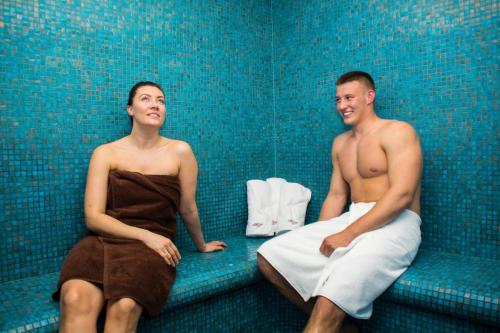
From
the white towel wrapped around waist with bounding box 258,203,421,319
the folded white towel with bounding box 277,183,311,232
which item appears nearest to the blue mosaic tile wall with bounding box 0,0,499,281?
the folded white towel with bounding box 277,183,311,232

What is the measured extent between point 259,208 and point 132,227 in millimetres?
1313

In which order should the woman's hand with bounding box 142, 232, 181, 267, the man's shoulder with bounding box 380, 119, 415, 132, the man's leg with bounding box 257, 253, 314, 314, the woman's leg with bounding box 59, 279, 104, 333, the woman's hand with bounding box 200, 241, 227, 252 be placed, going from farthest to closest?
the woman's hand with bounding box 200, 241, 227, 252, the man's shoulder with bounding box 380, 119, 415, 132, the man's leg with bounding box 257, 253, 314, 314, the woman's hand with bounding box 142, 232, 181, 267, the woman's leg with bounding box 59, 279, 104, 333

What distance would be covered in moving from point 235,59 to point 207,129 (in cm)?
69

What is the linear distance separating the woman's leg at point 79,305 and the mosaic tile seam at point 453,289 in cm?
148

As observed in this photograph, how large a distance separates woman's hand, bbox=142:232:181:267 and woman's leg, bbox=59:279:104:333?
0.36 metres

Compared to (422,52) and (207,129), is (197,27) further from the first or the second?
(422,52)

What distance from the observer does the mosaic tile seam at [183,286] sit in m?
1.82

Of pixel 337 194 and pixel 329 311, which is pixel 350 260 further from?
pixel 337 194

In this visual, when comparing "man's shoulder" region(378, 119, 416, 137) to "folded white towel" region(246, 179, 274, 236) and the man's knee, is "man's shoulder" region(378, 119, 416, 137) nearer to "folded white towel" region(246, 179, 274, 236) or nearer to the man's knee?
the man's knee

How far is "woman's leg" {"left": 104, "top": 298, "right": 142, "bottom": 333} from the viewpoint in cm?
179

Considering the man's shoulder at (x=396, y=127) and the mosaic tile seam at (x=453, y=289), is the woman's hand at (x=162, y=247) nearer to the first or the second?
the mosaic tile seam at (x=453, y=289)

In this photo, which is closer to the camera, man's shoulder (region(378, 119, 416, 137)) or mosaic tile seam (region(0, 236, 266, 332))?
mosaic tile seam (region(0, 236, 266, 332))

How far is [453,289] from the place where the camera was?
6.59 feet

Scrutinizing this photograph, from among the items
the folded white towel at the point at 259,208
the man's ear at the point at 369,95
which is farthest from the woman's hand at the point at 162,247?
the man's ear at the point at 369,95
